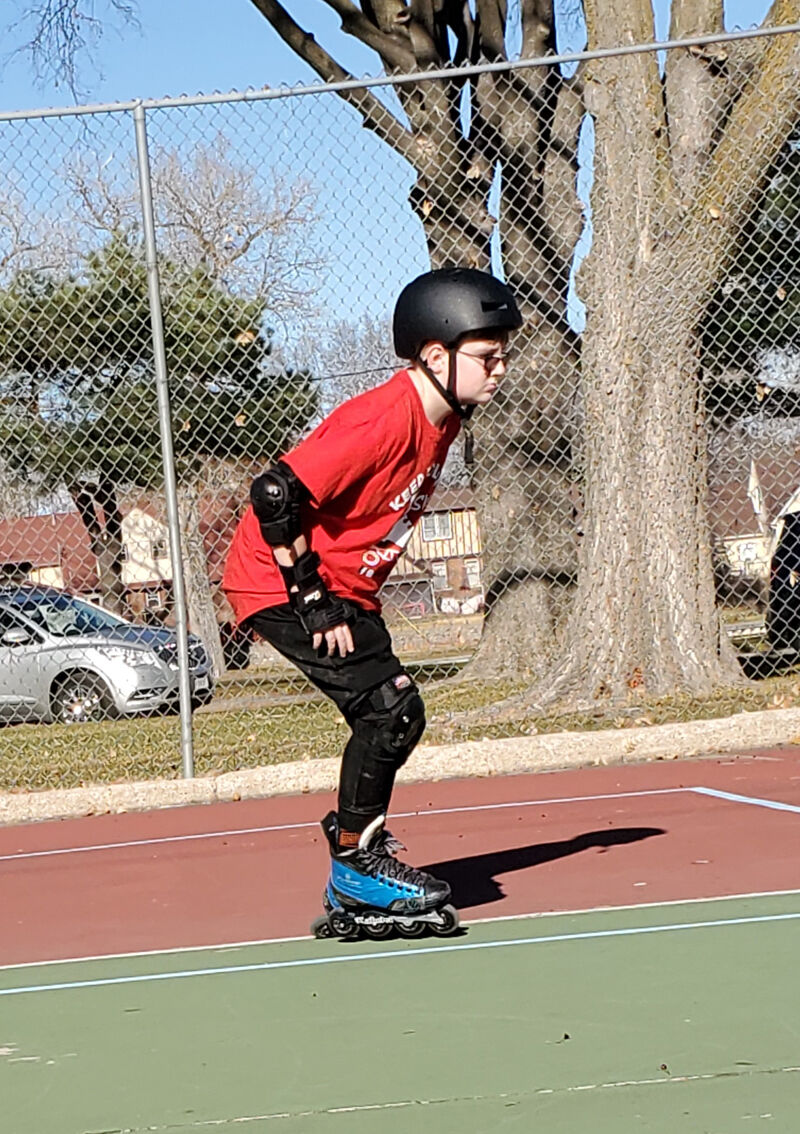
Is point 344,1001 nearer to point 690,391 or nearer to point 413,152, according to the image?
point 690,391

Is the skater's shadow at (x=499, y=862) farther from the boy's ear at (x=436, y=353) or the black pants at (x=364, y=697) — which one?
the boy's ear at (x=436, y=353)

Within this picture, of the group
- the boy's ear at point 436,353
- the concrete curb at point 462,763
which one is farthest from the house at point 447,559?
the boy's ear at point 436,353

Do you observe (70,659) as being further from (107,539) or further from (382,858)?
(382,858)

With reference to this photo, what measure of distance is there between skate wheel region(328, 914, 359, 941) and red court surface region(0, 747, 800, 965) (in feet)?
0.63

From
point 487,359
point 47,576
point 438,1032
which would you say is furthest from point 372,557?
point 47,576

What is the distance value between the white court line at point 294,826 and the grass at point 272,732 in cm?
142

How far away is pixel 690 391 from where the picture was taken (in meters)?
9.75

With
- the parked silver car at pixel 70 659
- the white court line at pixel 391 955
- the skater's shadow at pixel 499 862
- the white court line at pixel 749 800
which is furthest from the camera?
the parked silver car at pixel 70 659

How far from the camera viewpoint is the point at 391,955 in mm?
4559

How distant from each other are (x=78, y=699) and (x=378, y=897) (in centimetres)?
890

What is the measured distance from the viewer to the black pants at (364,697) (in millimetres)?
4801

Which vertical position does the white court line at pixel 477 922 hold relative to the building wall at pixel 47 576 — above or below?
below

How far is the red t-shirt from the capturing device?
455 centimetres

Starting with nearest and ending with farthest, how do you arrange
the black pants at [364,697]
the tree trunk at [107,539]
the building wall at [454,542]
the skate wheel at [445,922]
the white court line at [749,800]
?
the skate wheel at [445,922] → the black pants at [364,697] → the white court line at [749,800] → the building wall at [454,542] → the tree trunk at [107,539]
